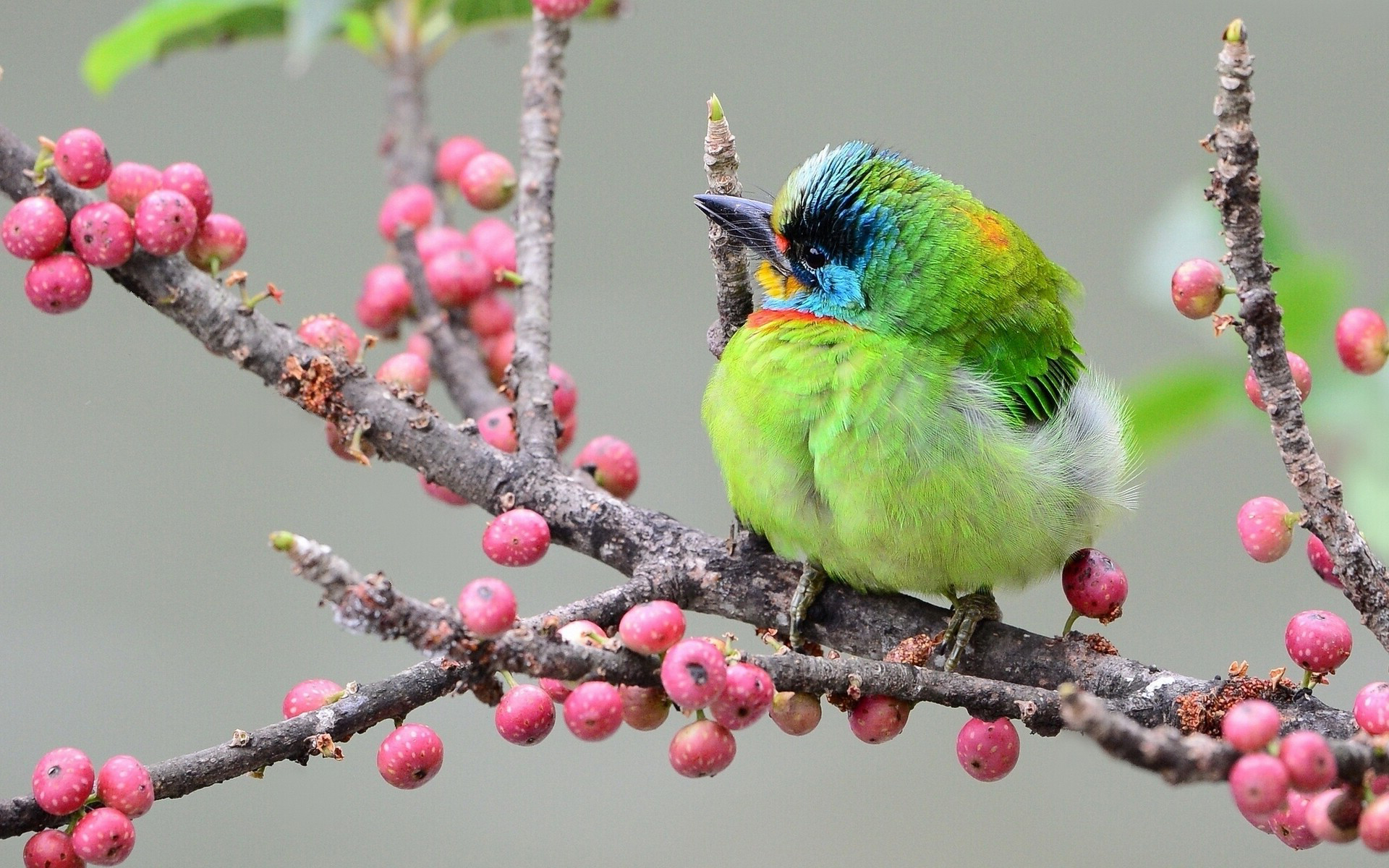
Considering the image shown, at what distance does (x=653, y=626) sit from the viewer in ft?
3.09

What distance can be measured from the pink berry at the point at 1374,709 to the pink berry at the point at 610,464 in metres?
0.83

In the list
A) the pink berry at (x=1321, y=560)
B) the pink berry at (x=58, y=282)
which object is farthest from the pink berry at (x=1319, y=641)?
the pink berry at (x=58, y=282)

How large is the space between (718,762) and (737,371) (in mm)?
565

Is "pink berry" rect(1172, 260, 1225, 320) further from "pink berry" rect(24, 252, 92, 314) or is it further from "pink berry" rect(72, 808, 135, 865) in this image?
"pink berry" rect(24, 252, 92, 314)

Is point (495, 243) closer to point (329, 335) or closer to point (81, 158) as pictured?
point (329, 335)

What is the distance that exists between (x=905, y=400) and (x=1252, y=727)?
681 millimetres

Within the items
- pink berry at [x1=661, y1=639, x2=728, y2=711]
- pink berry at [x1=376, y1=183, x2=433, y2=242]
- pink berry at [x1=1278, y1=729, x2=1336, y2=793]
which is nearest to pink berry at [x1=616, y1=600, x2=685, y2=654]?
pink berry at [x1=661, y1=639, x2=728, y2=711]

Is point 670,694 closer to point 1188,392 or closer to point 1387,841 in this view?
point 1387,841

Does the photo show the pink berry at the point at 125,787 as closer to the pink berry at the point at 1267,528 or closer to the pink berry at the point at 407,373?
the pink berry at the point at 407,373

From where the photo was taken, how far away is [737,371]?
1.45 metres

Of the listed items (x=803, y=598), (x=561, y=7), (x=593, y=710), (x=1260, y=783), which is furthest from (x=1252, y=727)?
(x=561, y=7)

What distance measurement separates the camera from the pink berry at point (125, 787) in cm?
96

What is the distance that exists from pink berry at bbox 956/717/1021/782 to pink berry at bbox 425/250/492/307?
35.1 inches

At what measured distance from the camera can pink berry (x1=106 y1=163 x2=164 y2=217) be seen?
1.27 metres
